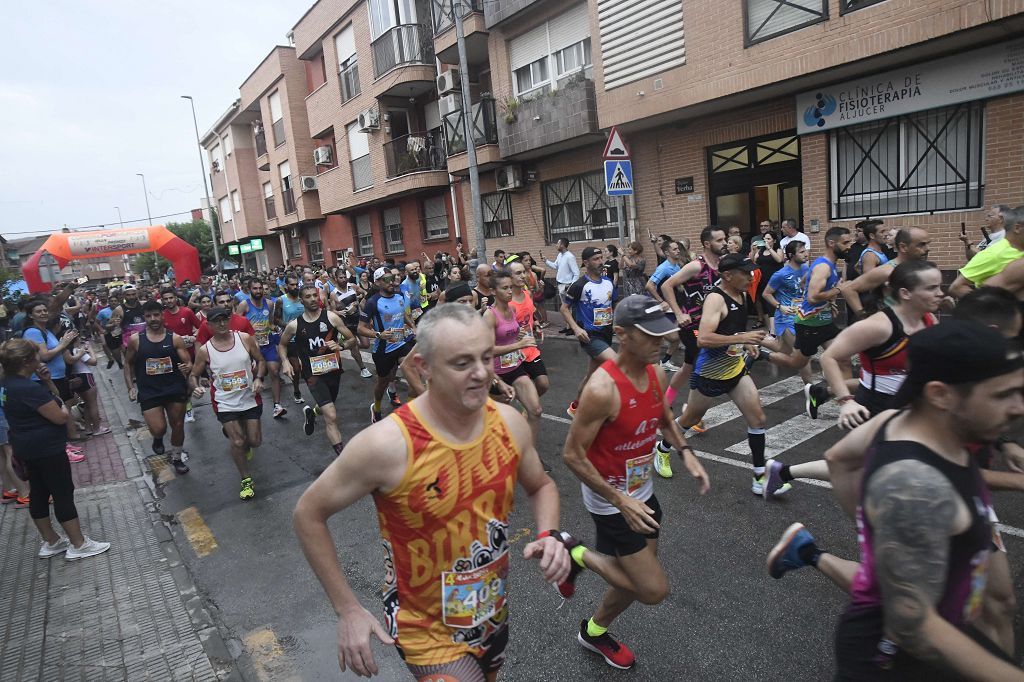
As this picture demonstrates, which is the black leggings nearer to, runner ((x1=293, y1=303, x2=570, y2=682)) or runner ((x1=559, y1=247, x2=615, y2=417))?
runner ((x1=293, y1=303, x2=570, y2=682))

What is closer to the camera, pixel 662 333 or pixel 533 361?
pixel 662 333

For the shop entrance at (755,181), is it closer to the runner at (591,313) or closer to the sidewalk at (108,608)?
the runner at (591,313)

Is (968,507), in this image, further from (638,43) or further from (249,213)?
(249,213)

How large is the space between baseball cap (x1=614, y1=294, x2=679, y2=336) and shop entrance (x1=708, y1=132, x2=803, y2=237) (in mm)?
10559

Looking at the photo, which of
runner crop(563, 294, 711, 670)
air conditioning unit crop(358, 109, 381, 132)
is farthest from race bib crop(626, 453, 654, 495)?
air conditioning unit crop(358, 109, 381, 132)

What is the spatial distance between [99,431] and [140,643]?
6.78m

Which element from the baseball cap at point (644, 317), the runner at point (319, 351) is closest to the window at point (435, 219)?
the runner at point (319, 351)

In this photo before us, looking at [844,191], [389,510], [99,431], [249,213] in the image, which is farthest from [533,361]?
[249,213]

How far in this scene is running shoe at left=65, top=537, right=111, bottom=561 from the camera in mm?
5312

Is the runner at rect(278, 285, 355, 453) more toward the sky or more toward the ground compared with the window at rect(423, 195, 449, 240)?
more toward the ground

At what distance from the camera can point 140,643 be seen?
402cm

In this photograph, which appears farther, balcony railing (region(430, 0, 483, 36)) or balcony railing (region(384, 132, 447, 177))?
balcony railing (region(384, 132, 447, 177))

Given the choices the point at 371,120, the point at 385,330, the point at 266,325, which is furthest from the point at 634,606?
the point at 371,120

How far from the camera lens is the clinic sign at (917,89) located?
30.2 ft
